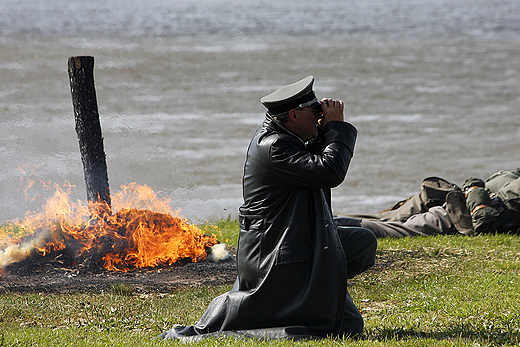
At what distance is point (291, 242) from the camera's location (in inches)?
144

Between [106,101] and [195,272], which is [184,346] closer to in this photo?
[195,272]

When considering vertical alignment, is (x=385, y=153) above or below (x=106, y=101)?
below

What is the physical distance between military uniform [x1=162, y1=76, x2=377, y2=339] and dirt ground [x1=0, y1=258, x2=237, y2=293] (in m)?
2.22

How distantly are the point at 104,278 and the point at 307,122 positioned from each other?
3329 mm

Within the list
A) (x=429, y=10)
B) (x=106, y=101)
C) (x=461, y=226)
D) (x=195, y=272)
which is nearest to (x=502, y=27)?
(x=429, y=10)

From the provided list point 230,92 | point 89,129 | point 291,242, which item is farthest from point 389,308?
point 230,92

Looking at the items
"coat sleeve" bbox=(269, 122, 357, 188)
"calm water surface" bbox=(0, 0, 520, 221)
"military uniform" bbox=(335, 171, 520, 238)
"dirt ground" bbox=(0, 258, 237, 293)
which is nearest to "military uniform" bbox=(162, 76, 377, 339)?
"coat sleeve" bbox=(269, 122, 357, 188)

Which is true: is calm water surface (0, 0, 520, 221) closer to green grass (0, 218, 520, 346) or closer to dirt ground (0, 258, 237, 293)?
dirt ground (0, 258, 237, 293)

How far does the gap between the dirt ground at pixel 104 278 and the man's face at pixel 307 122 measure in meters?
2.64

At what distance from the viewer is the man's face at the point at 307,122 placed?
3840mm

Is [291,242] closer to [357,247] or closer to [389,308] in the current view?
[357,247]

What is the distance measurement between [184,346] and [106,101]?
55.5 feet

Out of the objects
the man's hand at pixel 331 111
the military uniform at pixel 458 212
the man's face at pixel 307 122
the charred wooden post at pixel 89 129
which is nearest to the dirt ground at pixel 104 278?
the charred wooden post at pixel 89 129

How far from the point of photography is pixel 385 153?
14.1m
